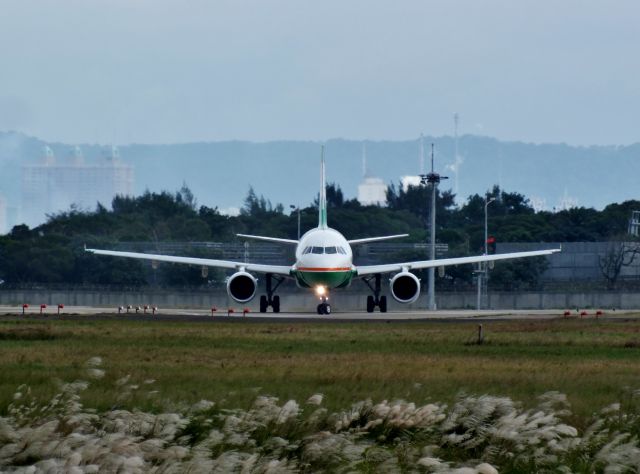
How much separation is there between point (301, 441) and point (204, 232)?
387 feet

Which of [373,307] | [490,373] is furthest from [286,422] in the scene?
[373,307]

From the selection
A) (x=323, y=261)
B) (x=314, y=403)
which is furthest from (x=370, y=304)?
(x=314, y=403)

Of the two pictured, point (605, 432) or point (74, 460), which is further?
point (605, 432)

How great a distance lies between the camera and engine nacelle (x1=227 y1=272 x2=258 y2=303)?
242ft

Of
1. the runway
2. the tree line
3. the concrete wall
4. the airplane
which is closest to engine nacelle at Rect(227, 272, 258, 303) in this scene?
the airplane

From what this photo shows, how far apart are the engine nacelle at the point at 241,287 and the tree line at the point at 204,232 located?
123 feet

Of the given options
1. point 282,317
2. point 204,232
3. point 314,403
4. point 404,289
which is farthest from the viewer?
point 204,232

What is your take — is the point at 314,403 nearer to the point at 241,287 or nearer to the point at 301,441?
the point at 301,441

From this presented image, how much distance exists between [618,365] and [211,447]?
62.5 feet

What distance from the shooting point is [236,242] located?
5084 inches

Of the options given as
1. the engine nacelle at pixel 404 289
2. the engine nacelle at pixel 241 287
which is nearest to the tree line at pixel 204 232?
the engine nacelle at pixel 404 289

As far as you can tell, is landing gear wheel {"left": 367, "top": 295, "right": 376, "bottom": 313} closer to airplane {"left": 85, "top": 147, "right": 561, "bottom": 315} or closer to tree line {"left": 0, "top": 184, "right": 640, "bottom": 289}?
airplane {"left": 85, "top": 147, "right": 561, "bottom": 315}

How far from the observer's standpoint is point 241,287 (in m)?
73.9

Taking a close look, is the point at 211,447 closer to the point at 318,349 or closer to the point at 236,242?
the point at 318,349
